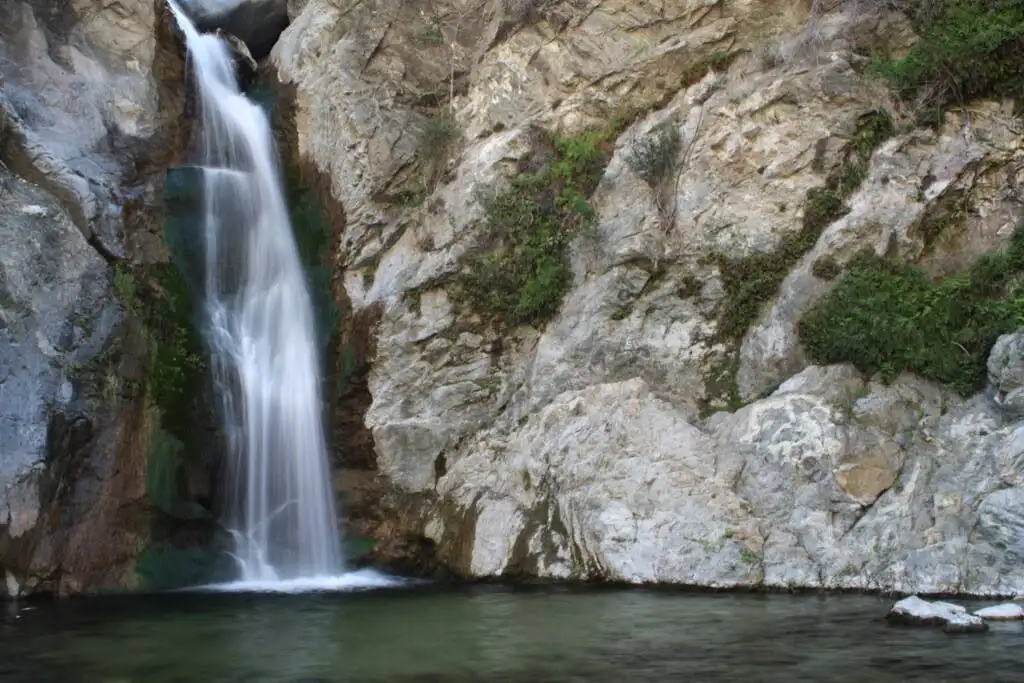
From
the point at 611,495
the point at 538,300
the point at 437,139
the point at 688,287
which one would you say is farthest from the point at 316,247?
the point at 611,495

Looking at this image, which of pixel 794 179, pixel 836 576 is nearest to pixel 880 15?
pixel 794 179

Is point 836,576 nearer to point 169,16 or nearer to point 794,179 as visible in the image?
point 794,179

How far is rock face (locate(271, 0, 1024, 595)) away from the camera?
12.2m

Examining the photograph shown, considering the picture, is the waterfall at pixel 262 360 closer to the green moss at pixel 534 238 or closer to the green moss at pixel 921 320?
the green moss at pixel 534 238

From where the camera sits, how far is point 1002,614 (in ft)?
31.7

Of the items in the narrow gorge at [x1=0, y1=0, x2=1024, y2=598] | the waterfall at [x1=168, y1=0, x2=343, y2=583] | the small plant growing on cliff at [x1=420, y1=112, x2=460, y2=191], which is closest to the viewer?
the narrow gorge at [x1=0, y1=0, x2=1024, y2=598]

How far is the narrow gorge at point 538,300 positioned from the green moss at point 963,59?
6 centimetres

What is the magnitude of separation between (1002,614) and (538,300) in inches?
348

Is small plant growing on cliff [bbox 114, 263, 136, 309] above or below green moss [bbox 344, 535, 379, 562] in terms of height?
above

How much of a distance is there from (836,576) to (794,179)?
22.2 ft

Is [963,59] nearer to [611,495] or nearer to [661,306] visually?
[661,306]

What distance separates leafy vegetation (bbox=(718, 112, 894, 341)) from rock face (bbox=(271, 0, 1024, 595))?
126 millimetres

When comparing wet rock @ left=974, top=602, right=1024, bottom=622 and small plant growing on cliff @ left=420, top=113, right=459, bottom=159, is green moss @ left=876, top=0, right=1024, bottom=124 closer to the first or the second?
small plant growing on cliff @ left=420, top=113, right=459, bottom=159

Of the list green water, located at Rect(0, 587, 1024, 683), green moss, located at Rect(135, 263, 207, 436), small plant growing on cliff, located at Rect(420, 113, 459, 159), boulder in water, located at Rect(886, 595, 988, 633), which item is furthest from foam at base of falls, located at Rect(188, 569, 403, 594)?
small plant growing on cliff, located at Rect(420, 113, 459, 159)
